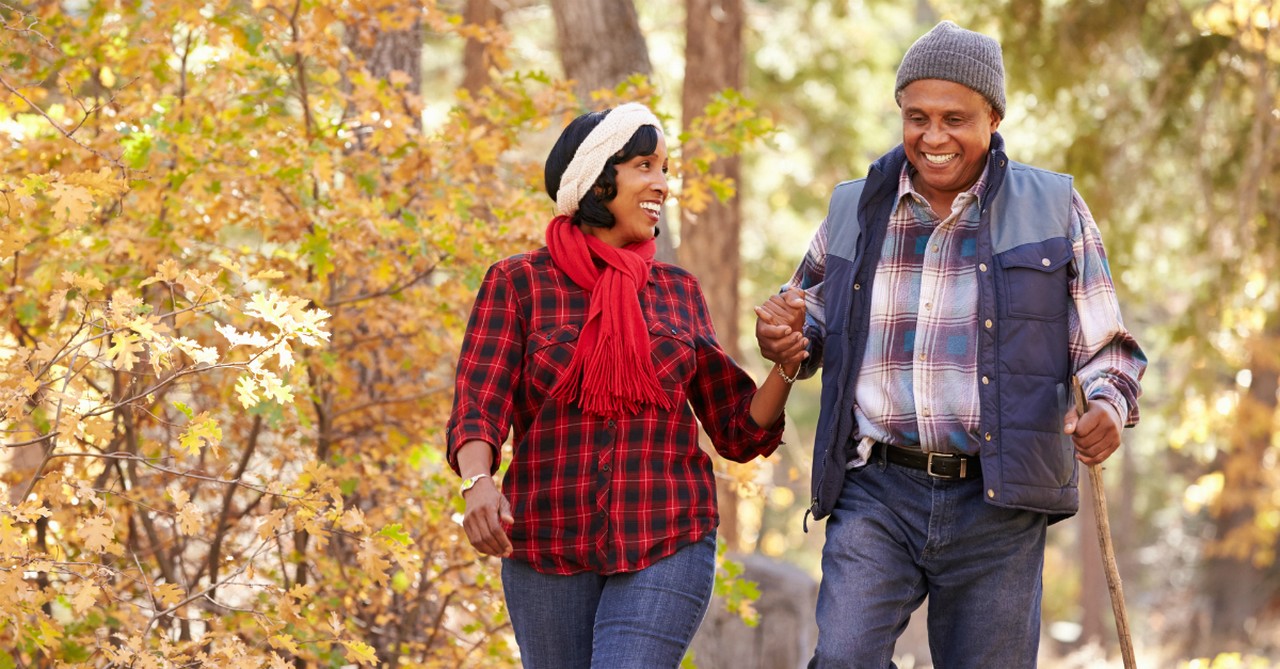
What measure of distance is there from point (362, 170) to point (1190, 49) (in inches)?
267

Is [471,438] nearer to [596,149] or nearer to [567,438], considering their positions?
[567,438]

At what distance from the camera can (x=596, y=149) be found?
3607 mm

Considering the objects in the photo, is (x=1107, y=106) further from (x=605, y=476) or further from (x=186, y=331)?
(x=605, y=476)

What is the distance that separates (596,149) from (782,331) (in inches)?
25.9

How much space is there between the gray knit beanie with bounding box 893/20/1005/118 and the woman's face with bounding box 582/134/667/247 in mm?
667

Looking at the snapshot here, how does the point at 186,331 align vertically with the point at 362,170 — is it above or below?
below

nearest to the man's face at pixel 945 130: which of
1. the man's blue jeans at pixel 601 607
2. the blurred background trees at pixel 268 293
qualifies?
the man's blue jeans at pixel 601 607

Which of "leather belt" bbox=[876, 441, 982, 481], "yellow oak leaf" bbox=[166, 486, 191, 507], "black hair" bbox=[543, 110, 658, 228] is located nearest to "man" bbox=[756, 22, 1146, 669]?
"leather belt" bbox=[876, 441, 982, 481]

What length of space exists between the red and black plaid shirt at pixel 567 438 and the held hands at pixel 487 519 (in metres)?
0.15

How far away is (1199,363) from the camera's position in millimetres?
10703

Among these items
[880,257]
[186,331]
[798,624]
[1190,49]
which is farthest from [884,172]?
[1190,49]

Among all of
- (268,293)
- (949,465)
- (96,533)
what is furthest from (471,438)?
(268,293)

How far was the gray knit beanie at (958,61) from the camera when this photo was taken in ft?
11.5

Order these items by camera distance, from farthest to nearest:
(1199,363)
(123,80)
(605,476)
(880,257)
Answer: (1199,363) < (123,80) < (880,257) < (605,476)
